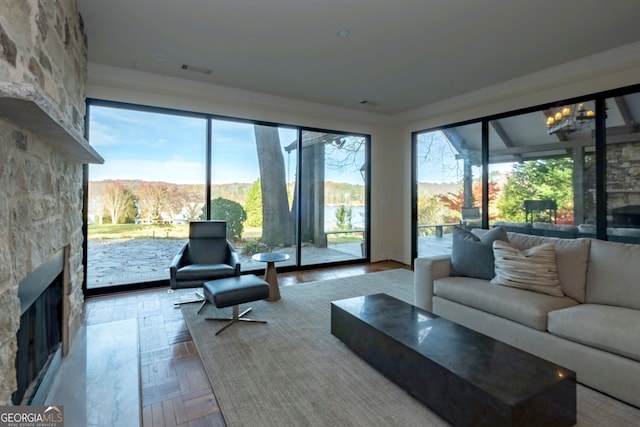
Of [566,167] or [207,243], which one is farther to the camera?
[207,243]

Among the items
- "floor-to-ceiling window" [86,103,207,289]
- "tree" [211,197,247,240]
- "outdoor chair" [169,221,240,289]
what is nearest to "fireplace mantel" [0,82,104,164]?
"outdoor chair" [169,221,240,289]

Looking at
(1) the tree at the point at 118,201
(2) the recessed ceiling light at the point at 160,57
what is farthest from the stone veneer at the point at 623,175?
(1) the tree at the point at 118,201

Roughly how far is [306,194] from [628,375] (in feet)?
15.1

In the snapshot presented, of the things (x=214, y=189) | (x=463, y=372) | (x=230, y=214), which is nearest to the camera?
(x=463, y=372)

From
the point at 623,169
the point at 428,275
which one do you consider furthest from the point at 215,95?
the point at 623,169

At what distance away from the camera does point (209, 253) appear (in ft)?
13.7

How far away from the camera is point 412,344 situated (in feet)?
6.51

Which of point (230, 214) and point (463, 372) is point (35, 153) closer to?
point (463, 372)

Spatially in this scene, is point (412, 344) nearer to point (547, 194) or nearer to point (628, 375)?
point (628, 375)

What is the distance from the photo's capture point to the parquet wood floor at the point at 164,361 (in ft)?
6.20

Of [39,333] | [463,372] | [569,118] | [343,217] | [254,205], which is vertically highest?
[569,118]

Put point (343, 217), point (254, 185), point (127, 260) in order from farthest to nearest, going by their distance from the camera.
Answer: point (343, 217) → point (254, 185) → point (127, 260)

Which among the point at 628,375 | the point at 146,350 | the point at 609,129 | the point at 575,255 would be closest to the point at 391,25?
the point at 575,255

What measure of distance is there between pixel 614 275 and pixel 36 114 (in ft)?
12.1
